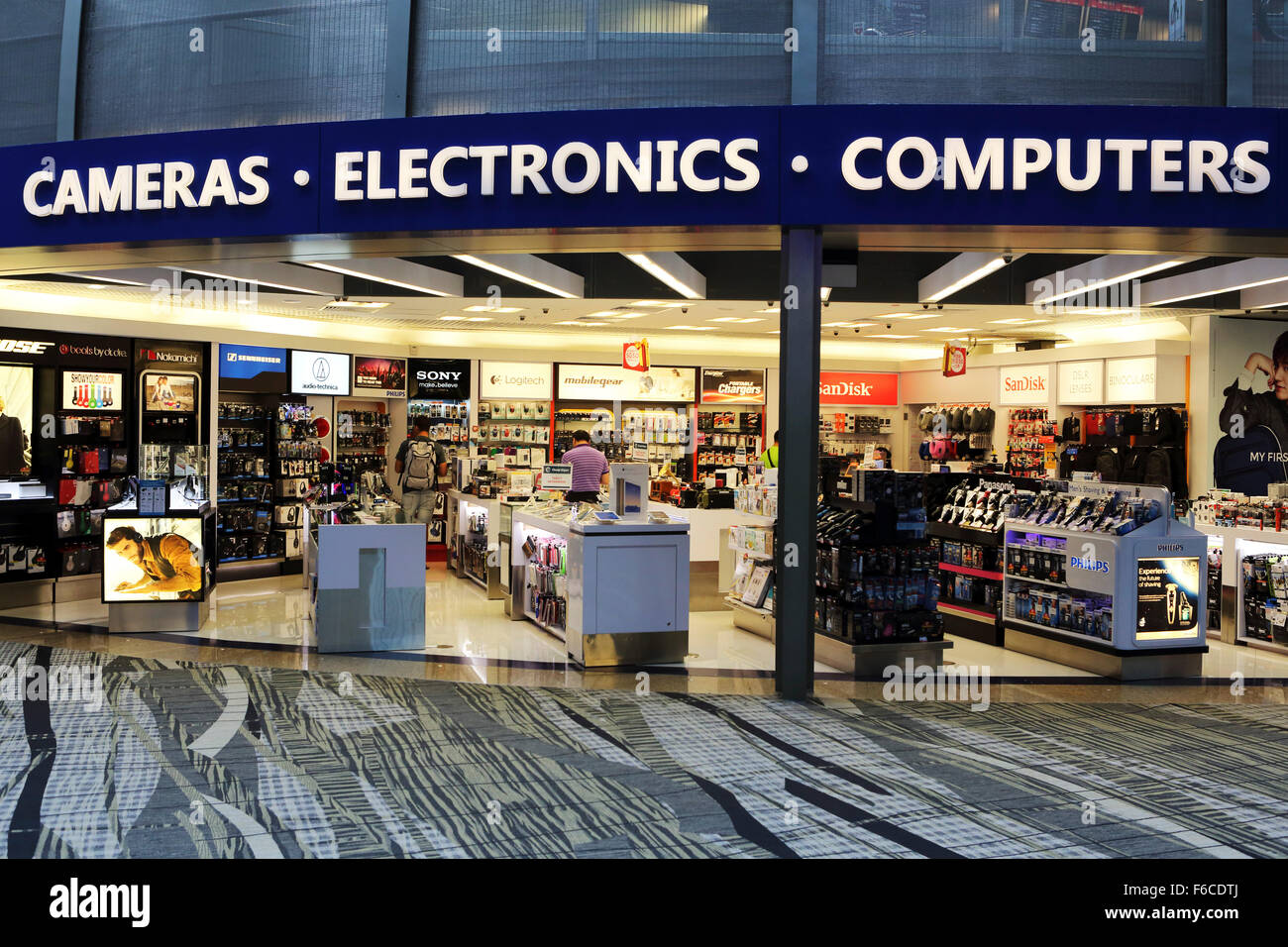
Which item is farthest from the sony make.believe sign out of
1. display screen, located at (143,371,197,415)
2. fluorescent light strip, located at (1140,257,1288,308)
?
display screen, located at (143,371,197,415)

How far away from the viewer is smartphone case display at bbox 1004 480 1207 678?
7.23 meters

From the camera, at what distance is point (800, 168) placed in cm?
578

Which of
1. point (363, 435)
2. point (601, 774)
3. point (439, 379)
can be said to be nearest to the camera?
point (601, 774)

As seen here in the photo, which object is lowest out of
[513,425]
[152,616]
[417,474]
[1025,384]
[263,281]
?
[152,616]

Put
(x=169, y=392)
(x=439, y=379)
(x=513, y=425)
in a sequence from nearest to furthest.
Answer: (x=169, y=392) → (x=439, y=379) → (x=513, y=425)

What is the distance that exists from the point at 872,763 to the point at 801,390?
2101mm

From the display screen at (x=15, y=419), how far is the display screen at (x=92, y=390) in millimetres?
399

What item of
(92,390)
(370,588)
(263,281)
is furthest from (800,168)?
(92,390)

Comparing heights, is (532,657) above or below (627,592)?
below

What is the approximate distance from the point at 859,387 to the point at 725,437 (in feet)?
9.10

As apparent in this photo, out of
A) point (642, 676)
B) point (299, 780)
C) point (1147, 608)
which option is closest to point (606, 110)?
point (642, 676)

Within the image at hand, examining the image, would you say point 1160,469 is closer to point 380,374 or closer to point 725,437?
point 725,437

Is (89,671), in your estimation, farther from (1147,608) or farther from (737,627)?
(1147,608)

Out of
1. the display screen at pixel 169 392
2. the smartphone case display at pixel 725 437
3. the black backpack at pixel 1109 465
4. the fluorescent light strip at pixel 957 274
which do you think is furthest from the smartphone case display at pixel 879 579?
the smartphone case display at pixel 725 437
